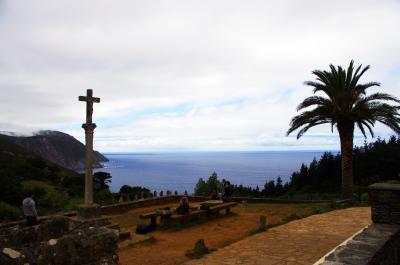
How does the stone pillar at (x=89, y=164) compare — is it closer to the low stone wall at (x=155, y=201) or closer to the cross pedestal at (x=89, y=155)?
the cross pedestal at (x=89, y=155)

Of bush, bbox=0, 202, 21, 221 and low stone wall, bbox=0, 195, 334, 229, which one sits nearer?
bush, bbox=0, 202, 21, 221

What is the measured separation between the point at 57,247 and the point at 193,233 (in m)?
8.88

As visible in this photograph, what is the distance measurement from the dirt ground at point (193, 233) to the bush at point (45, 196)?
6384mm

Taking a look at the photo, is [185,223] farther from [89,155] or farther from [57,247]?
[57,247]

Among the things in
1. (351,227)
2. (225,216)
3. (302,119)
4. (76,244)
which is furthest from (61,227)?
(302,119)

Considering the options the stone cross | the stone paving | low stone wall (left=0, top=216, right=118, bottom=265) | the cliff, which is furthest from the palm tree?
the cliff

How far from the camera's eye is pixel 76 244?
14.2 ft

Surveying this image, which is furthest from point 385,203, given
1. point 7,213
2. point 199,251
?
point 7,213

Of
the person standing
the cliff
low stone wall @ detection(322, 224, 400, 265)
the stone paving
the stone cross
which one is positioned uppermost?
the cliff

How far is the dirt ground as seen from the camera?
9.81 meters

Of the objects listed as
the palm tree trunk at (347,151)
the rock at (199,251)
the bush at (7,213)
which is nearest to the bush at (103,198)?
the bush at (7,213)

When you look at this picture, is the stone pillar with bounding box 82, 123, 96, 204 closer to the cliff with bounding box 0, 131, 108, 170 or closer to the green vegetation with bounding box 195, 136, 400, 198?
the green vegetation with bounding box 195, 136, 400, 198

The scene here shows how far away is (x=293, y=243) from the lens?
32.1 feet

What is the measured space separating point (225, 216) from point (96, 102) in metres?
6.73
